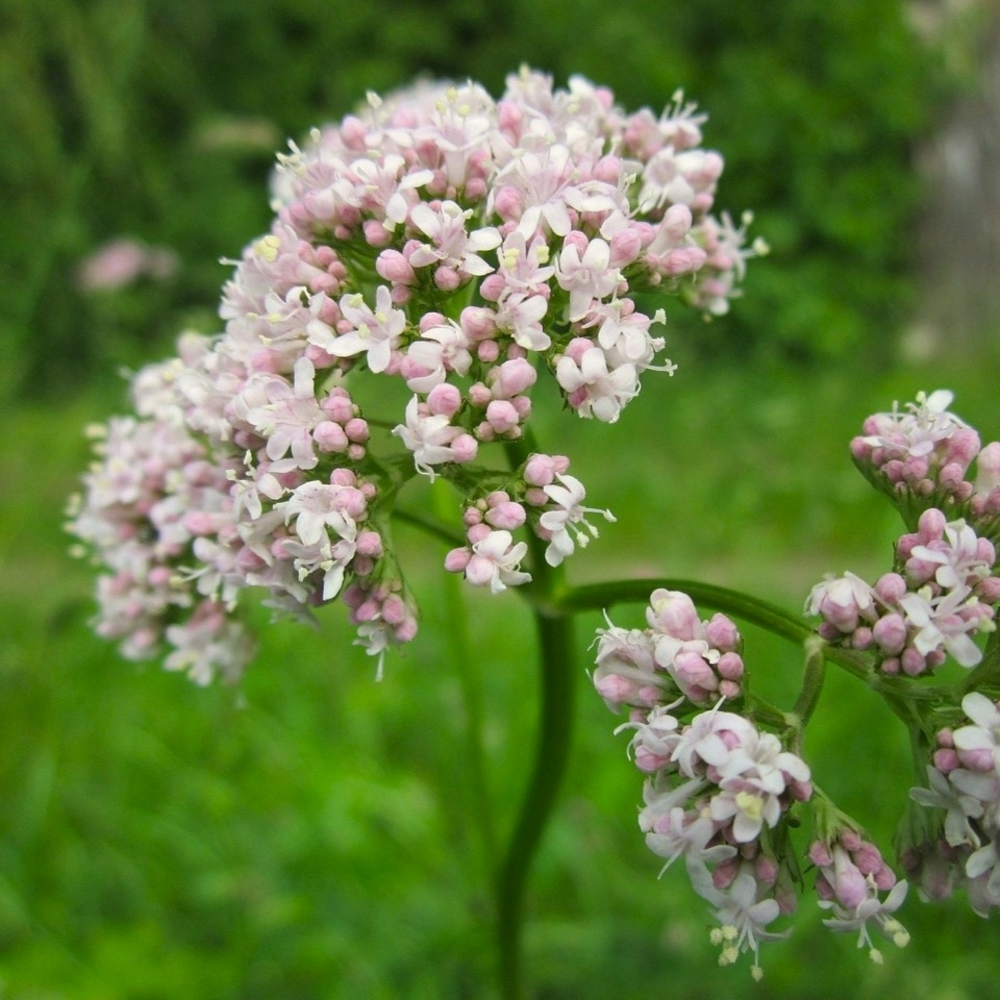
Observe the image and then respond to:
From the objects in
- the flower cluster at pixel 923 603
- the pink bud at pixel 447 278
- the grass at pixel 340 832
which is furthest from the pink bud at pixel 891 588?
the grass at pixel 340 832

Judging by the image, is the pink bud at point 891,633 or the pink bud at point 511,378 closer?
the pink bud at point 891,633

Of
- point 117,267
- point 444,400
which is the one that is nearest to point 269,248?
point 444,400

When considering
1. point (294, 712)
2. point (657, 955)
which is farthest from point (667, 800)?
point (294, 712)

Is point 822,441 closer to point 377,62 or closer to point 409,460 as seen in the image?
point 409,460

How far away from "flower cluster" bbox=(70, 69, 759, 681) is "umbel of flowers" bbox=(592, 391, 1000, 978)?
258 mm

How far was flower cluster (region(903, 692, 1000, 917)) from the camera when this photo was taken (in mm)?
1339

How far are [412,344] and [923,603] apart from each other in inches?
32.1

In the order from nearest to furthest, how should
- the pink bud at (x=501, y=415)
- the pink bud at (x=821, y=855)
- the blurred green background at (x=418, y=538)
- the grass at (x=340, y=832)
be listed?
the pink bud at (x=821, y=855), the pink bud at (x=501, y=415), the grass at (x=340, y=832), the blurred green background at (x=418, y=538)

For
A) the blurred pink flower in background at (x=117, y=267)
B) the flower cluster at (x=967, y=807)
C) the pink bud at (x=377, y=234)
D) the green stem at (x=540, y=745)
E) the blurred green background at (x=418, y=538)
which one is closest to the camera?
the flower cluster at (x=967, y=807)

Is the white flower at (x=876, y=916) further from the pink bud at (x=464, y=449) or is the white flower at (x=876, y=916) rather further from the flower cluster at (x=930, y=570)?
the pink bud at (x=464, y=449)

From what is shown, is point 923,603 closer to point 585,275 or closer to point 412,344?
point 585,275

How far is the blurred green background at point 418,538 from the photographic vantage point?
302 cm

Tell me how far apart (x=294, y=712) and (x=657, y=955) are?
1775 millimetres

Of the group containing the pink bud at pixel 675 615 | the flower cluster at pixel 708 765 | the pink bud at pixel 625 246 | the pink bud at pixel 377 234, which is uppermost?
the pink bud at pixel 377 234
